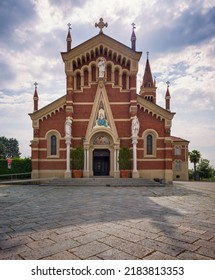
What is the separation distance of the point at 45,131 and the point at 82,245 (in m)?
18.5

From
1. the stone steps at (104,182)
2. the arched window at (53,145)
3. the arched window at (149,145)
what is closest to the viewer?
the stone steps at (104,182)

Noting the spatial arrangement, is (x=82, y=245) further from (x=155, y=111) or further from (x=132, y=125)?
(x=155, y=111)

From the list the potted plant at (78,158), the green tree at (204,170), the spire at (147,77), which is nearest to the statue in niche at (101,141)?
the potted plant at (78,158)

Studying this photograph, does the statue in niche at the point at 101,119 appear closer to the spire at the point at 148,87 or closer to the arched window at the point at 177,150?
the spire at the point at 148,87

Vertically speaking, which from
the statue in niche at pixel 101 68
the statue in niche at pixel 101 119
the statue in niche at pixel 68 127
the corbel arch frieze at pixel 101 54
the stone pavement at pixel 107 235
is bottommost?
the stone pavement at pixel 107 235

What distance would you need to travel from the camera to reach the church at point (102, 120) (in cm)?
2066

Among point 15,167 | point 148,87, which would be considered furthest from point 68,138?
point 148,87

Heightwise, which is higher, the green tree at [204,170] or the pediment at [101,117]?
the pediment at [101,117]

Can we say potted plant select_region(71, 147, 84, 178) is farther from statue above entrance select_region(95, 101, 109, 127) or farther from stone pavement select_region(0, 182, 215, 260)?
stone pavement select_region(0, 182, 215, 260)

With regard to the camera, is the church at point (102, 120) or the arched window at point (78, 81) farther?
the arched window at point (78, 81)

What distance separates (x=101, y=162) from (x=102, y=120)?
4551mm

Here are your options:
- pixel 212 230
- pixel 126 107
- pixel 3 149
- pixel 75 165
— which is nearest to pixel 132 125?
pixel 126 107

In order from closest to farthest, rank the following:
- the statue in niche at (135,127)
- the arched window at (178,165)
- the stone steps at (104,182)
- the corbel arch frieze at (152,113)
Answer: the stone steps at (104,182)
the statue in niche at (135,127)
the corbel arch frieze at (152,113)
the arched window at (178,165)

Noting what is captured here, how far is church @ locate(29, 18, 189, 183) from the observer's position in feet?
67.8
